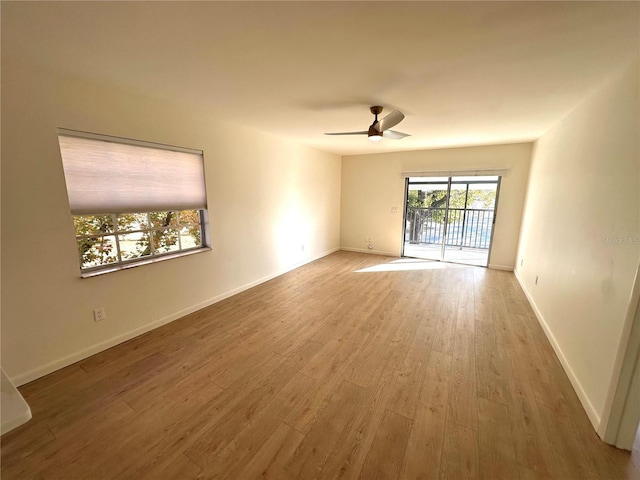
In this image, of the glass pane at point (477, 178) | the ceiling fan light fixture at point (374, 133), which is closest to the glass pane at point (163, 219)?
the ceiling fan light fixture at point (374, 133)

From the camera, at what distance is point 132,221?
2551 mm

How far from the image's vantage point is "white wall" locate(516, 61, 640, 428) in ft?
5.08

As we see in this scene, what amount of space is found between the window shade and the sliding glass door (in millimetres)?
4379

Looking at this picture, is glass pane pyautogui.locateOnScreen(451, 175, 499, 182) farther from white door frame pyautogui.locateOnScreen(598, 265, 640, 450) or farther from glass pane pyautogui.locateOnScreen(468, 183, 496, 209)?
white door frame pyautogui.locateOnScreen(598, 265, 640, 450)

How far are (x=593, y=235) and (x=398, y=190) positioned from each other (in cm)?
382

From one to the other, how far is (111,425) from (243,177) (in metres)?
2.81

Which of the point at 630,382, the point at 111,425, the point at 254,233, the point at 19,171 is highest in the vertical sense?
the point at 19,171

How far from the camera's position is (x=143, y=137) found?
245cm

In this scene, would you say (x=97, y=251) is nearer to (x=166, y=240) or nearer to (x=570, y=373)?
(x=166, y=240)

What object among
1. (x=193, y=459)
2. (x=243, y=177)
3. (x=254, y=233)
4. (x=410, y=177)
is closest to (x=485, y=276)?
(x=410, y=177)

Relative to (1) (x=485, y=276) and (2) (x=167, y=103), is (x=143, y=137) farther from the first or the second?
(1) (x=485, y=276)

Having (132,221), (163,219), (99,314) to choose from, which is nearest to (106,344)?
(99,314)

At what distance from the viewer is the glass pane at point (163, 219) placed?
273 centimetres

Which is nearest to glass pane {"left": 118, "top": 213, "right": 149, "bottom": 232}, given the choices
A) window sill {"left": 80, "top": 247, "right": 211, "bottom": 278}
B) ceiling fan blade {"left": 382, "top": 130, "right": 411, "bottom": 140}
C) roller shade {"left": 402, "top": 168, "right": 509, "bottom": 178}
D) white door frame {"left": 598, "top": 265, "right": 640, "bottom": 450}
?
window sill {"left": 80, "top": 247, "right": 211, "bottom": 278}
